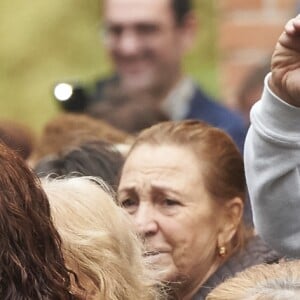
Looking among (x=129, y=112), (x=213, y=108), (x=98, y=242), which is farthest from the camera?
(x=213, y=108)

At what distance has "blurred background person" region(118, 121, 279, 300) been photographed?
11.3ft

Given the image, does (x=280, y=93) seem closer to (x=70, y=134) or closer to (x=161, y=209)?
(x=161, y=209)

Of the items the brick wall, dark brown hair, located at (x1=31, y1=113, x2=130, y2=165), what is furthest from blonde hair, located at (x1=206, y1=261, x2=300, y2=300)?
the brick wall

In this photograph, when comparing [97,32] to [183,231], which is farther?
[97,32]

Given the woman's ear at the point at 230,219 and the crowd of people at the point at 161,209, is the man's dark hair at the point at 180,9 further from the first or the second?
the woman's ear at the point at 230,219

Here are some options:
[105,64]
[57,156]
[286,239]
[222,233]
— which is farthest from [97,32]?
[286,239]

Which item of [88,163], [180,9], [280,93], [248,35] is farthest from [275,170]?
[248,35]

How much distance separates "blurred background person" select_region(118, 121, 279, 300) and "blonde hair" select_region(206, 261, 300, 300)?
0.67 meters

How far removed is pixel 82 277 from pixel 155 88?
2.91 m

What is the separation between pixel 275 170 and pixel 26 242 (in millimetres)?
684

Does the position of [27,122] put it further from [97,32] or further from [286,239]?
[286,239]

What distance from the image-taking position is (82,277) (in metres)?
2.93

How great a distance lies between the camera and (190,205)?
3518mm

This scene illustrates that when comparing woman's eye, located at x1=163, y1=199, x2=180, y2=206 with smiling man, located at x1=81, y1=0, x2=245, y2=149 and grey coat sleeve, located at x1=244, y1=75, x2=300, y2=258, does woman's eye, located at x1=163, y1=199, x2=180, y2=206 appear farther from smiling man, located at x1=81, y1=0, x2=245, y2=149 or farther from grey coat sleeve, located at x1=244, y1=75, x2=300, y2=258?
smiling man, located at x1=81, y1=0, x2=245, y2=149
